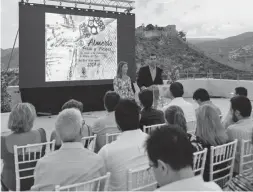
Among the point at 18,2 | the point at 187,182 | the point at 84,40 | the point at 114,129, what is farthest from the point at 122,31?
the point at 187,182

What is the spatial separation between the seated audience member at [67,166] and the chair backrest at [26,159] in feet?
1.82

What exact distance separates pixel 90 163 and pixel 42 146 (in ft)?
2.72

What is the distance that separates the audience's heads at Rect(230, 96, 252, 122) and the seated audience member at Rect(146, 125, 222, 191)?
1.66m

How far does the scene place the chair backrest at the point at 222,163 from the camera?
2.16 m

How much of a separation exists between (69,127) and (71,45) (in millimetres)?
6060

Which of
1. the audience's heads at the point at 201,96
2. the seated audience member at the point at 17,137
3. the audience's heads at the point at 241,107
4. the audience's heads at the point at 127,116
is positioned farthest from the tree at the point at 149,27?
the audience's heads at the point at 127,116

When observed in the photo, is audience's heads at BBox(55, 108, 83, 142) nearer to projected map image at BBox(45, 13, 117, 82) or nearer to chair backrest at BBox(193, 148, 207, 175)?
chair backrest at BBox(193, 148, 207, 175)

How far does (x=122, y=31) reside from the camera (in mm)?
8523

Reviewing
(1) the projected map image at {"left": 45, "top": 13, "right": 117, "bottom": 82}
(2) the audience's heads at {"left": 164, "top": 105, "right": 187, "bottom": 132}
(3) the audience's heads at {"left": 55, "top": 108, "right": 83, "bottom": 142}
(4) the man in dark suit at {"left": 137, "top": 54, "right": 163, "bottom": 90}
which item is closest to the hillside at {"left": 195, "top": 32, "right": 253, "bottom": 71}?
(1) the projected map image at {"left": 45, "top": 13, "right": 117, "bottom": 82}

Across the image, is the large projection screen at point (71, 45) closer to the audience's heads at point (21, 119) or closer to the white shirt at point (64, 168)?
the audience's heads at point (21, 119)

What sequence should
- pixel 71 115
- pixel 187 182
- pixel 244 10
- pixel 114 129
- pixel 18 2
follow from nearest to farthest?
1. pixel 187 182
2. pixel 71 115
3. pixel 114 129
4. pixel 18 2
5. pixel 244 10

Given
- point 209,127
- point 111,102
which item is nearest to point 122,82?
point 111,102

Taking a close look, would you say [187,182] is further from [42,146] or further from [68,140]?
[42,146]

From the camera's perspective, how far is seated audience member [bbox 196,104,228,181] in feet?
7.41
